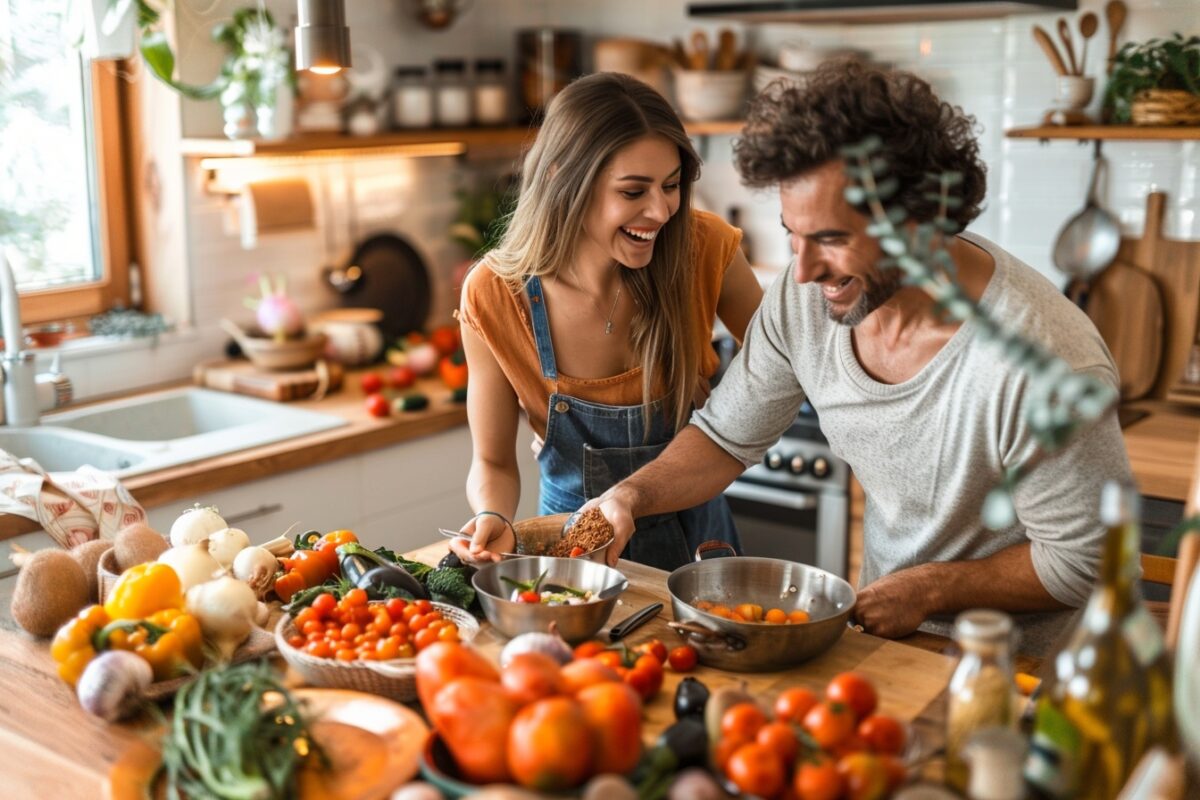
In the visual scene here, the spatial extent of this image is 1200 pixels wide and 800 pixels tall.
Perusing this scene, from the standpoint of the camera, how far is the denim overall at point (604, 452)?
2.33 m

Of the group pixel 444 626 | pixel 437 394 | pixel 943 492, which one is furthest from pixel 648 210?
pixel 437 394

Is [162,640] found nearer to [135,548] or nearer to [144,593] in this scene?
[144,593]

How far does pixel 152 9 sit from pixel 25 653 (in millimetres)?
1971

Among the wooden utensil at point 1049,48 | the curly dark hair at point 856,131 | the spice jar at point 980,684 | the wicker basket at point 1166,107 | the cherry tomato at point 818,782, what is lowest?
the cherry tomato at point 818,782

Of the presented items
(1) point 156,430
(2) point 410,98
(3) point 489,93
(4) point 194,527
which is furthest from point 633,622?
(3) point 489,93

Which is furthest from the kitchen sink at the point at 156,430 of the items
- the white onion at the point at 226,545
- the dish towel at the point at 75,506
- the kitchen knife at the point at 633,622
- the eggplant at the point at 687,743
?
the eggplant at the point at 687,743

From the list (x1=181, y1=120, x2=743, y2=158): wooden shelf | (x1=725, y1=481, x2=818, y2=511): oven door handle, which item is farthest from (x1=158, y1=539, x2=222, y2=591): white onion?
(x1=725, y1=481, x2=818, y2=511): oven door handle

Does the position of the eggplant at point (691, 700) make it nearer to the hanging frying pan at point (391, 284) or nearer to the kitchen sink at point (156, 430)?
the kitchen sink at point (156, 430)

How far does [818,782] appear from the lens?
117cm

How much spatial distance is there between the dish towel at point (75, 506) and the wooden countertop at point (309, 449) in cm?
10

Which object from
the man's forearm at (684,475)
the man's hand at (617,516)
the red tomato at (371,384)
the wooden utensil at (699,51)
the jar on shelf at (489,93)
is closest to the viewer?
the man's hand at (617,516)

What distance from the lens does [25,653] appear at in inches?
68.9

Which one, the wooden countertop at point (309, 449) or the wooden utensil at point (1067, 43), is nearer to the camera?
the wooden countertop at point (309, 449)

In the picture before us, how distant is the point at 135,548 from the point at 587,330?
92cm
